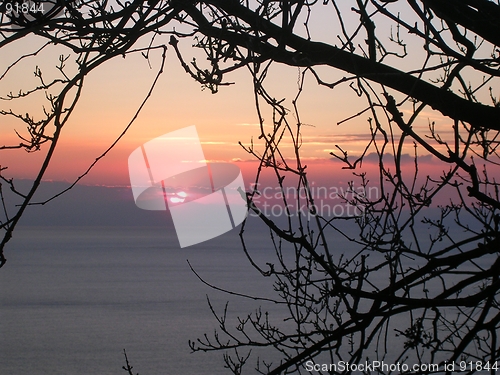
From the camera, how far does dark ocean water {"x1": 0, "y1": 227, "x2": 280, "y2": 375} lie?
57844 millimetres

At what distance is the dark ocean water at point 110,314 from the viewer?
57.8m

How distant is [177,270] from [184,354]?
56.8m

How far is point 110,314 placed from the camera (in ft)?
244

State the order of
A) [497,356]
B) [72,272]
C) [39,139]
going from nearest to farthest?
[497,356]
[39,139]
[72,272]

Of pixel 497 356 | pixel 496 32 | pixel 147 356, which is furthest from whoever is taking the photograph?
pixel 147 356

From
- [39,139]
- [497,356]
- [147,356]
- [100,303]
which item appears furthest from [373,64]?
[100,303]

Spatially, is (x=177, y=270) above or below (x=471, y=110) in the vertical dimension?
below

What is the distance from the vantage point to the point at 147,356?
→ 57.8m

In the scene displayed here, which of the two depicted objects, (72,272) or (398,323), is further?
(72,272)

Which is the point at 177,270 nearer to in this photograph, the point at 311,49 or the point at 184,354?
the point at 184,354

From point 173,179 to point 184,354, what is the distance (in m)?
59.4

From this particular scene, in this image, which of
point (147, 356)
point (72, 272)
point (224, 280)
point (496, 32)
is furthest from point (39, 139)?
point (72, 272)

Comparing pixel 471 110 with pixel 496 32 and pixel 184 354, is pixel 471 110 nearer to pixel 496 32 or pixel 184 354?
pixel 496 32

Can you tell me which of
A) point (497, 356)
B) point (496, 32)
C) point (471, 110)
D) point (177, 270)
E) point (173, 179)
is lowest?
point (177, 270)
